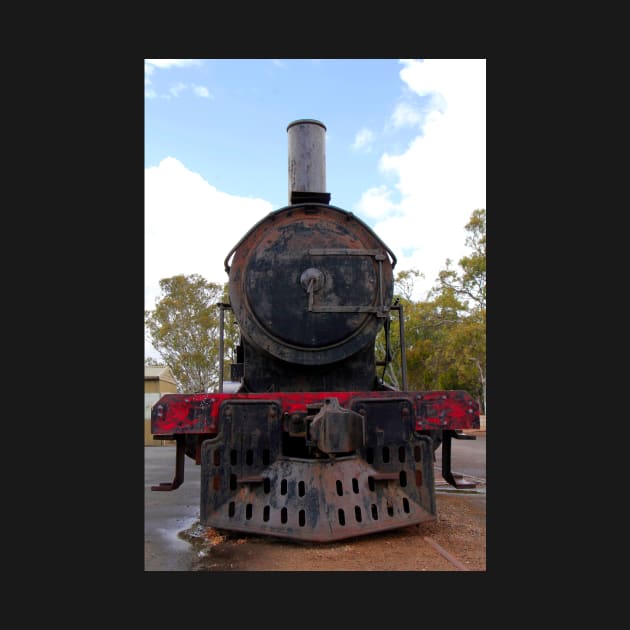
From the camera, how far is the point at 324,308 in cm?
481

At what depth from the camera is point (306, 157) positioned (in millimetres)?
6059

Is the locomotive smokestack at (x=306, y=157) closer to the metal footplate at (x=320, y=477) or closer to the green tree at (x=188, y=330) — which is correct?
the metal footplate at (x=320, y=477)

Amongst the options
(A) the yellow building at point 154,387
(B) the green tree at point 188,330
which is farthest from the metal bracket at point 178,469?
(B) the green tree at point 188,330

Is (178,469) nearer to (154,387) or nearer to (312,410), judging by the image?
(312,410)

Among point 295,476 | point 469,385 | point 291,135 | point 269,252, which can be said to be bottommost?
point 469,385

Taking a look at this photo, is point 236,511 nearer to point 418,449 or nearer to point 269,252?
point 418,449

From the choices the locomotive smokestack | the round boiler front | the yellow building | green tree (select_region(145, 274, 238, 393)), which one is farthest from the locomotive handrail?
green tree (select_region(145, 274, 238, 393))

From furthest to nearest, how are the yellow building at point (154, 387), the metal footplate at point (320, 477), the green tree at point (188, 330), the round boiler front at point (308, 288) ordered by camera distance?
1. the green tree at point (188, 330)
2. the yellow building at point (154, 387)
3. the round boiler front at point (308, 288)
4. the metal footplate at point (320, 477)

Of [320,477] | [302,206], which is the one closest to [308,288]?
[302,206]

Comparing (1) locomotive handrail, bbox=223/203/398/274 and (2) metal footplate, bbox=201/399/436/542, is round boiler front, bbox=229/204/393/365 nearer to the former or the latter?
(1) locomotive handrail, bbox=223/203/398/274

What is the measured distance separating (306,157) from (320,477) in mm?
3679

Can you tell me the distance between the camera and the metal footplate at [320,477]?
3.87m

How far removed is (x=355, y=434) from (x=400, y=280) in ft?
71.1

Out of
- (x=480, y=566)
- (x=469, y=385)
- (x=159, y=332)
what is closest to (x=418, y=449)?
(x=480, y=566)
